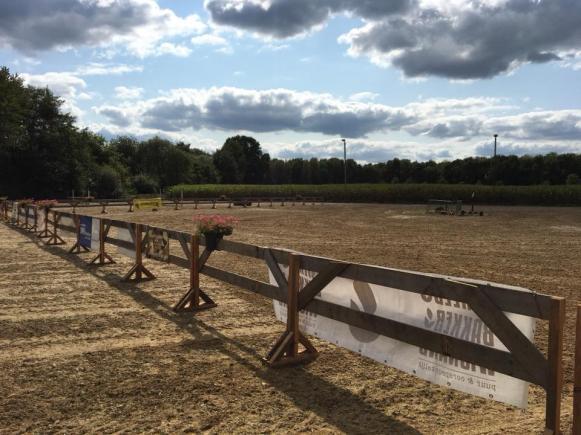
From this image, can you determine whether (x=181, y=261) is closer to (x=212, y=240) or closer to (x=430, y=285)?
(x=212, y=240)

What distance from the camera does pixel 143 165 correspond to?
94750mm

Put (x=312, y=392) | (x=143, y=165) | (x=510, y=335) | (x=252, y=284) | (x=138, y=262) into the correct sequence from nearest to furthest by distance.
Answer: (x=510, y=335), (x=312, y=392), (x=252, y=284), (x=138, y=262), (x=143, y=165)

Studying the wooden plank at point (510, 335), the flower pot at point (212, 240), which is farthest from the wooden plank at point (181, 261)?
the wooden plank at point (510, 335)

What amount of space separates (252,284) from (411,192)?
180 ft

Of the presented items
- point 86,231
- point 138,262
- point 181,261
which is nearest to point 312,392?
point 181,261

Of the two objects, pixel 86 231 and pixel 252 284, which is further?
pixel 86 231

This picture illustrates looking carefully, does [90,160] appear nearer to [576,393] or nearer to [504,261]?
[504,261]

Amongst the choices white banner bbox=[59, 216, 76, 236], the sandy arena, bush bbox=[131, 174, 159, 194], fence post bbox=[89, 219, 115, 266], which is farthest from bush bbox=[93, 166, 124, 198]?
the sandy arena

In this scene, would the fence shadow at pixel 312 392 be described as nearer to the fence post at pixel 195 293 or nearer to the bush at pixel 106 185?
the fence post at pixel 195 293

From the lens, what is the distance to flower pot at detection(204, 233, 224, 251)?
25.5ft

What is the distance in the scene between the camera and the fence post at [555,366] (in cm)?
311

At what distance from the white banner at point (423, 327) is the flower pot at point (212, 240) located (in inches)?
111

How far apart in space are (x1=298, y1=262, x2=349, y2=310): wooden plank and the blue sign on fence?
9.40m

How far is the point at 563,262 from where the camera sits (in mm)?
13195
